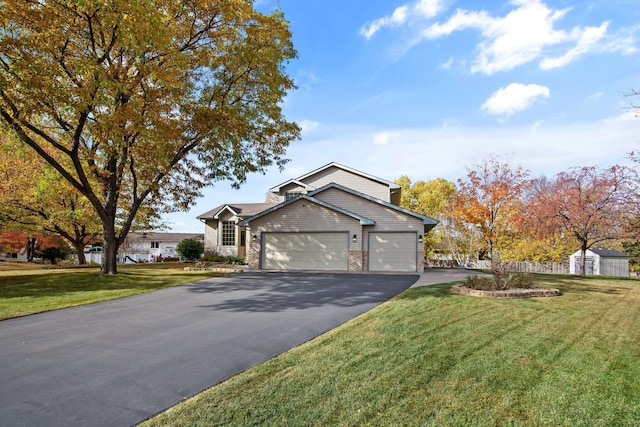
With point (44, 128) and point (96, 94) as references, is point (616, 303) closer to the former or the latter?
point (96, 94)

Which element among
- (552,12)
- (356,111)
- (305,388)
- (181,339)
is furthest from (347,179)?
(305,388)

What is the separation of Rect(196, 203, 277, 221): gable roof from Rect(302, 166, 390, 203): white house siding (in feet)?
20.6

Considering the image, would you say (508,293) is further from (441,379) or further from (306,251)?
(306,251)

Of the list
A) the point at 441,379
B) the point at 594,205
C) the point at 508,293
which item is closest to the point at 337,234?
the point at 508,293

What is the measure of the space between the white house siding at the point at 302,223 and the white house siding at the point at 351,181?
557 centimetres

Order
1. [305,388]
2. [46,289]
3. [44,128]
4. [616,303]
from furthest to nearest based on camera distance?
1. [44,128]
2. [46,289]
3. [616,303]
4. [305,388]

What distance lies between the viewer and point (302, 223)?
20.7 m

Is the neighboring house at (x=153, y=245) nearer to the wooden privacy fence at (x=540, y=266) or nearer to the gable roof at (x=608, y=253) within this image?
the wooden privacy fence at (x=540, y=266)

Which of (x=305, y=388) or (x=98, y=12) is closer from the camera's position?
(x=305, y=388)

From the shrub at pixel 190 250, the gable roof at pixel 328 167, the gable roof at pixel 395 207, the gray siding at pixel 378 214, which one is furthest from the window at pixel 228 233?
the gray siding at pixel 378 214

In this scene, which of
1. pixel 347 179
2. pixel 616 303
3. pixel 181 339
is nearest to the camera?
pixel 181 339

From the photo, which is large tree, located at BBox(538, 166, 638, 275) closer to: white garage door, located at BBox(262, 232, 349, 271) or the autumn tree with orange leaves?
the autumn tree with orange leaves

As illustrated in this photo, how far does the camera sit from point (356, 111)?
677 inches

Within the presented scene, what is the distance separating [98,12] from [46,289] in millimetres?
9443
